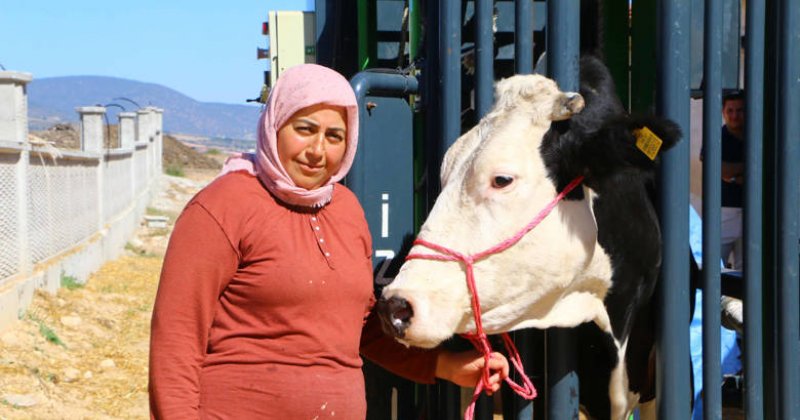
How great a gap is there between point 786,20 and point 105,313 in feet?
26.4

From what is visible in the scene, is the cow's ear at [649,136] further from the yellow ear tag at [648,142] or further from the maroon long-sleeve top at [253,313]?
the maroon long-sleeve top at [253,313]

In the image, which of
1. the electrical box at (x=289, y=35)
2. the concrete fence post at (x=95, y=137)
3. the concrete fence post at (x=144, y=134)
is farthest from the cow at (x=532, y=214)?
the concrete fence post at (x=144, y=134)

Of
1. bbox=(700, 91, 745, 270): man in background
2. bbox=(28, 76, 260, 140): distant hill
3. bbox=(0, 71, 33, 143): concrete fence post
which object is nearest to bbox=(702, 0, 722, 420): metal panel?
bbox=(700, 91, 745, 270): man in background

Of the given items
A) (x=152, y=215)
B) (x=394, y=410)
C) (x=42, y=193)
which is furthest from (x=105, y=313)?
(x=152, y=215)

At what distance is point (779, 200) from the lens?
7.72ft

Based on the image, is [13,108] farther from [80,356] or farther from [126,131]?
[126,131]

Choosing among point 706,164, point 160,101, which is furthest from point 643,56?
point 160,101

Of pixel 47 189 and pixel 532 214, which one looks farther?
pixel 47 189

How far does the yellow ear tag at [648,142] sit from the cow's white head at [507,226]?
15cm

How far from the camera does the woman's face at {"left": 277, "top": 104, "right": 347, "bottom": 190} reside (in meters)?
2.28

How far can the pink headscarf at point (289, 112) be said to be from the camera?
2.25m

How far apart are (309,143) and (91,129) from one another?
37.0 feet

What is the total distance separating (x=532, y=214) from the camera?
228cm

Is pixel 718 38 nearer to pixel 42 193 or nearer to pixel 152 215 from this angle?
pixel 42 193
